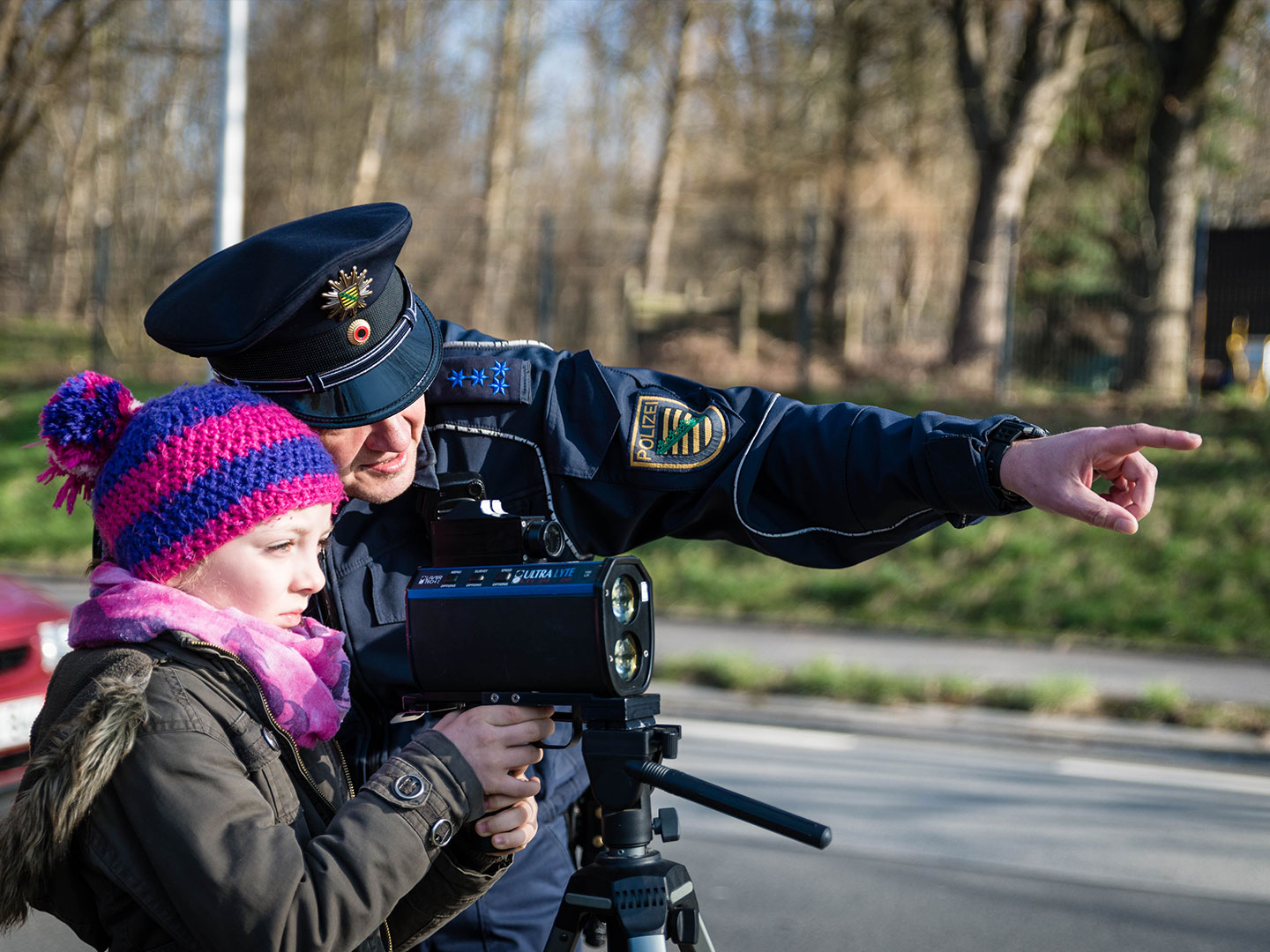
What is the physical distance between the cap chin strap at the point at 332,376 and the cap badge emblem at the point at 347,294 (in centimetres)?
7

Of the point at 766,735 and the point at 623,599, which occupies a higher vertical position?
the point at 623,599

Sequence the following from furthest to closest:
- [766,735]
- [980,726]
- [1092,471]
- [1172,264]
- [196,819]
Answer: [1172,264] < [980,726] < [766,735] < [1092,471] < [196,819]

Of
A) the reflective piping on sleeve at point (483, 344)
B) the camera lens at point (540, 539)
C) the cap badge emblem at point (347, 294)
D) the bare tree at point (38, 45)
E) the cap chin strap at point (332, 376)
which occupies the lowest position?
the camera lens at point (540, 539)

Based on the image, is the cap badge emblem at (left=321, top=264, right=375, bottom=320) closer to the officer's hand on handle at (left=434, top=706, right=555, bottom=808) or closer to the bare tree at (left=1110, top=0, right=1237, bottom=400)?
the officer's hand on handle at (left=434, top=706, right=555, bottom=808)

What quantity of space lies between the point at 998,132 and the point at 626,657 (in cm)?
1312

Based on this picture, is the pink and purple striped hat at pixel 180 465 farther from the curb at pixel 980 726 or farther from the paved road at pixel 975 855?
the curb at pixel 980 726

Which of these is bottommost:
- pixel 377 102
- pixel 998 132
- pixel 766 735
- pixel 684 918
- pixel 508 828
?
pixel 766 735

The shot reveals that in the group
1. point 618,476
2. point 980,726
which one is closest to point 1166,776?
point 980,726

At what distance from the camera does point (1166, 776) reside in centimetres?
570

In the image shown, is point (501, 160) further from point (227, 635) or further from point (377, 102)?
point (227, 635)

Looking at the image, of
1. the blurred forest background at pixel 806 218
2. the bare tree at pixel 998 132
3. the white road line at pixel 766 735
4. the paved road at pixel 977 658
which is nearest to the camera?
the white road line at pixel 766 735

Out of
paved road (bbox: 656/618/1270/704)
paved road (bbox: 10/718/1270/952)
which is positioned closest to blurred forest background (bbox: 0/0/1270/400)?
paved road (bbox: 656/618/1270/704)

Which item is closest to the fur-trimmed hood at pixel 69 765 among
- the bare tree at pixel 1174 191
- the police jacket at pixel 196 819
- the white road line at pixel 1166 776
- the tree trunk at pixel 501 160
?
the police jacket at pixel 196 819

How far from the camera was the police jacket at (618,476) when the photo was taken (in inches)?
71.7
